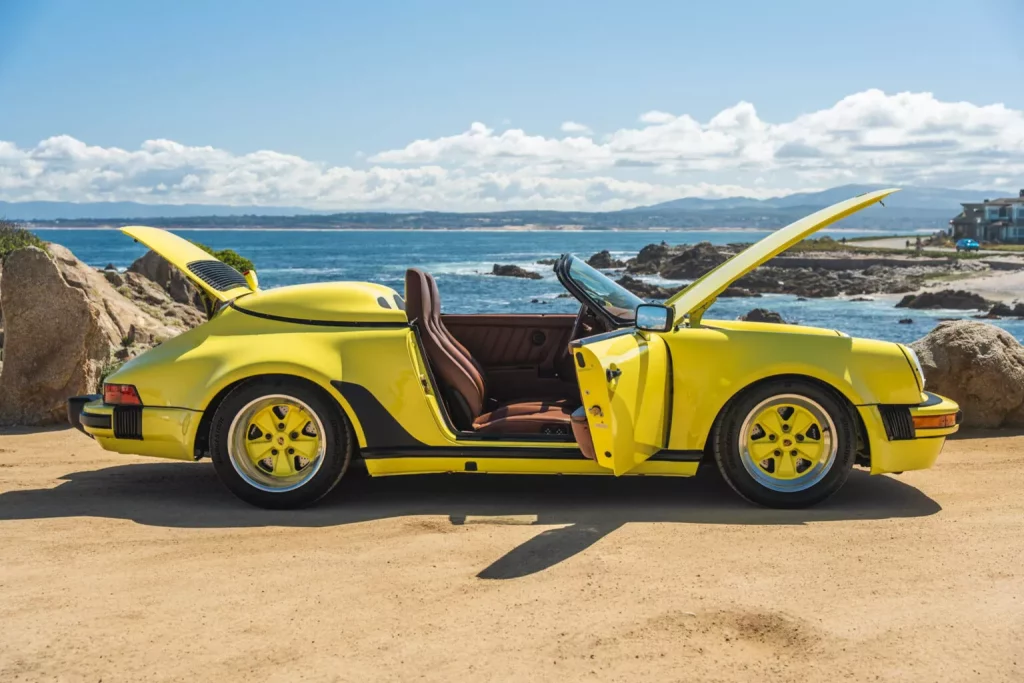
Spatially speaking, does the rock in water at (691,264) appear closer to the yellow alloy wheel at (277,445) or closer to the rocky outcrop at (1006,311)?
the rocky outcrop at (1006,311)

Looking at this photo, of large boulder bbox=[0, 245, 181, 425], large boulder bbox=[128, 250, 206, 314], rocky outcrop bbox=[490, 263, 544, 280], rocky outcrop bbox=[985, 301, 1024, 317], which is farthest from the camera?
rocky outcrop bbox=[490, 263, 544, 280]

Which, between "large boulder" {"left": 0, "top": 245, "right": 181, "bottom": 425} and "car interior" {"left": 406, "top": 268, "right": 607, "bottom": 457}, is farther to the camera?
"large boulder" {"left": 0, "top": 245, "right": 181, "bottom": 425}

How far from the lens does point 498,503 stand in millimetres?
5676

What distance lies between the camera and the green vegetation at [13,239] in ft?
43.7

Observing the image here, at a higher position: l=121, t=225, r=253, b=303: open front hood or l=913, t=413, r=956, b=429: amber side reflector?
l=121, t=225, r=253, b=303: open front hood

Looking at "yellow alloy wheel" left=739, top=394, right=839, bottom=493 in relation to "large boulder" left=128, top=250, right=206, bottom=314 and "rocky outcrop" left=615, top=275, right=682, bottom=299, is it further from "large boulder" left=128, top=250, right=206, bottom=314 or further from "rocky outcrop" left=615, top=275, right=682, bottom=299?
"rocky outcrop" left=615, top=275, right=682, bottom=299

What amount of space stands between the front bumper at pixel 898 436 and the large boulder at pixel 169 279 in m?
20.4

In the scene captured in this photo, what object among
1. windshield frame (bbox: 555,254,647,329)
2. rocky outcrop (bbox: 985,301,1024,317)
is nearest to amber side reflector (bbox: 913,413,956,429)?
windshield frame (bbox: 555,254,647,329)

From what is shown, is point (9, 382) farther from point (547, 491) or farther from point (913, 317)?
point (913, 317)

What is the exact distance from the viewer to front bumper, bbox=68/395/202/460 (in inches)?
219

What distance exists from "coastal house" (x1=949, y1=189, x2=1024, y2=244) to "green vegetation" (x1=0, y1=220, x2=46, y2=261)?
345 feet

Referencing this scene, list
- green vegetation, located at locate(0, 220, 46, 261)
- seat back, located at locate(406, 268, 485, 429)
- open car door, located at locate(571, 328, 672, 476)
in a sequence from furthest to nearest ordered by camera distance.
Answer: green vegetation, located at locate(0, 220, 46, 261) < seat back, located at locate(406, 268, 485, 429) < open car door, located at locate(571, 328, 672, 476)

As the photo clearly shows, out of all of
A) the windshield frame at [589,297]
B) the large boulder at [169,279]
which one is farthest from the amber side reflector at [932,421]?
the large boulder at [169,279]

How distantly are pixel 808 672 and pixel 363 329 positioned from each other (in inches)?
124
